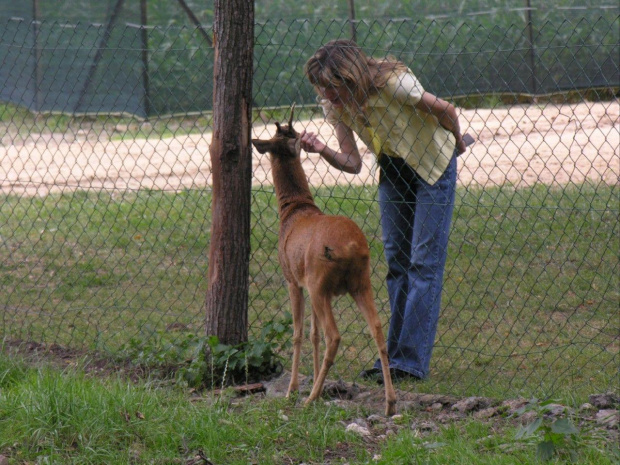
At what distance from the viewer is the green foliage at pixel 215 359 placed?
15.4ft

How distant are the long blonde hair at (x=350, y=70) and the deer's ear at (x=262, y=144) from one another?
400mm

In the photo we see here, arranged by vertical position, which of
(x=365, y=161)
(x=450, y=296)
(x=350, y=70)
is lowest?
(x=450, y=296)

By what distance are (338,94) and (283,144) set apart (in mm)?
399

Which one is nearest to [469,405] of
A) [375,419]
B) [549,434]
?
[375,419]

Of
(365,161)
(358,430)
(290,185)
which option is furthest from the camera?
(365,161)

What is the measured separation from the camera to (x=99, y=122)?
1380 centimetres

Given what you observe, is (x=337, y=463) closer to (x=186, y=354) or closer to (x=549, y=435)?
(x=549, y=435)

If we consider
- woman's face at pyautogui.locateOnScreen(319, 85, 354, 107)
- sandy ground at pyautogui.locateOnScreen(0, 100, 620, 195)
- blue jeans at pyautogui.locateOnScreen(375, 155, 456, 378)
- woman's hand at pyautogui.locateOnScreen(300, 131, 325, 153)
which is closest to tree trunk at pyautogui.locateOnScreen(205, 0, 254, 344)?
woman's hand at pyautogui.locateOnScreen(300, 131, 325, 153)

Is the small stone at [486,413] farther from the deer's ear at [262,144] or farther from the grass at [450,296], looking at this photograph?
the deer's ear at [262,144]

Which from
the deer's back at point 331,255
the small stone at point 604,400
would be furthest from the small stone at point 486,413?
the deer's back at point 331,255

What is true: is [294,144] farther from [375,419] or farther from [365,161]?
[365,161]

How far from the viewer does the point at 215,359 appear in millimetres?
4773

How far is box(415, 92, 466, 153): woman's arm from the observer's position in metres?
4.55

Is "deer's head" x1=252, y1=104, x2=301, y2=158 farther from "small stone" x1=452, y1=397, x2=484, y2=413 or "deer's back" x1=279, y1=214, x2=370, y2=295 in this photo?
"small stone" x1=452, y1=397, x2=484, y2=413
